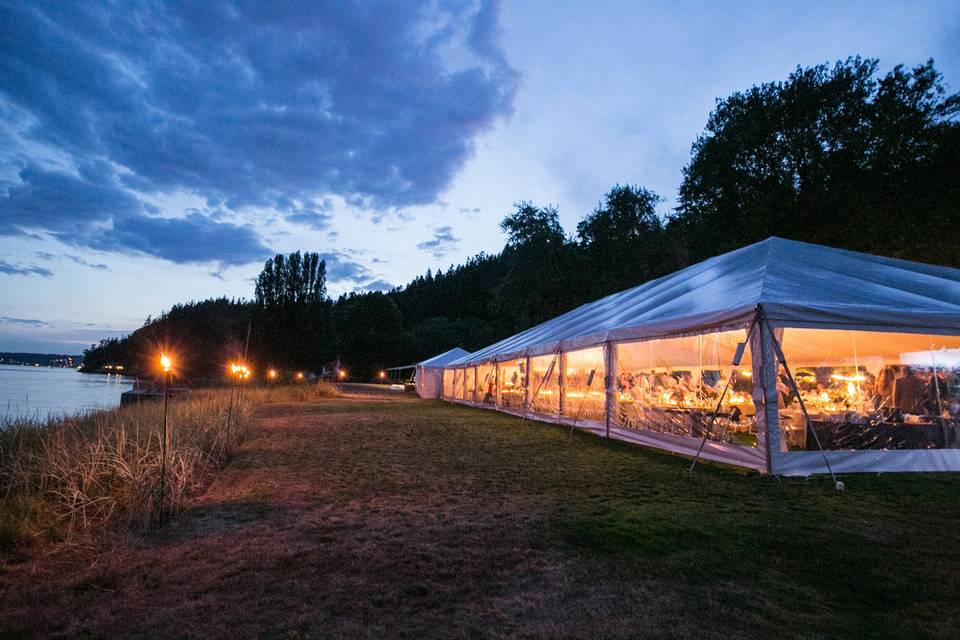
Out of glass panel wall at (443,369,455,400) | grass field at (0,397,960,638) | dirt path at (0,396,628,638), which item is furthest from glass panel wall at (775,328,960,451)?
glass panel wall at (443,369,455,400)

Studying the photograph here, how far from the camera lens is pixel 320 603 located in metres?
2.36

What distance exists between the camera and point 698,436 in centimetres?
646

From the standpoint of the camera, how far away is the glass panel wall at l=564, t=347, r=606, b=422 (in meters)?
9.14

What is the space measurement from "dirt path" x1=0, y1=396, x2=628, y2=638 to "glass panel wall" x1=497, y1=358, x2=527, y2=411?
8.67 m

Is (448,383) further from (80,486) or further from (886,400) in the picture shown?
(80,486)

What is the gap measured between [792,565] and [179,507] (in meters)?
4.19

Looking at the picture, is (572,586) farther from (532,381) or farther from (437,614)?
(532,381)

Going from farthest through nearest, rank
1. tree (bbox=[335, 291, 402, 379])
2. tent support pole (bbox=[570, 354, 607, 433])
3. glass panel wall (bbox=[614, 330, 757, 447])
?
tree (bbox=[335, 291, 402, 379]) → tent support pole (bbox=[570, 354, 607, 433]) → glass panel wall (bbox=[614, 330, 757, 447])

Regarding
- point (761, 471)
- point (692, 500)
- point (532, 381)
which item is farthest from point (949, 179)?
point (692, 500)

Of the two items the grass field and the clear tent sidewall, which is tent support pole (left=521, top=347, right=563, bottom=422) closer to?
the clear tent sidewall

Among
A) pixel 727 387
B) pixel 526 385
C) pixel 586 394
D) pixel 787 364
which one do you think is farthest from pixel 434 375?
pixel 727 387

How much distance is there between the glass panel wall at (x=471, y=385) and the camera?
1836 centimetres

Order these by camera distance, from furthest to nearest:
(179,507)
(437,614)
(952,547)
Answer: (179,507) < (952,547) < (437,614)

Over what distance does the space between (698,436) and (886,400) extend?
2.18 m
